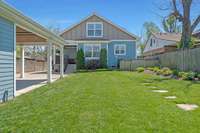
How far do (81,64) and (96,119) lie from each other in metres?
20.8

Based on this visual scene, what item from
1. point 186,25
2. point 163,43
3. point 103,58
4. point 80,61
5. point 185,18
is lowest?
point 80,61

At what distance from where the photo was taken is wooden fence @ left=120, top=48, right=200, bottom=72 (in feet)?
49.8

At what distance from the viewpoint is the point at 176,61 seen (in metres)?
18.4

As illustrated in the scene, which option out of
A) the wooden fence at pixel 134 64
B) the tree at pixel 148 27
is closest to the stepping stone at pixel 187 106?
the wooden fence at pixel 134 64

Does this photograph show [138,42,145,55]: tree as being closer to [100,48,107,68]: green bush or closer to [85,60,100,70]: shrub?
[100,48,107,68]: green bush

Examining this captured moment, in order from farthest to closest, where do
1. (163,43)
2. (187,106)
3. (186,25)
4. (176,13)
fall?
(163,43) → (176,13) → (186,25) → (187,106)

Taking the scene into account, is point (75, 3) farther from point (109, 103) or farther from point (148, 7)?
point (109, 103)

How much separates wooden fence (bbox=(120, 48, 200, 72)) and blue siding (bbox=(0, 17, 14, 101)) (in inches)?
421

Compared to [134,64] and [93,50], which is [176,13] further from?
[93,50]

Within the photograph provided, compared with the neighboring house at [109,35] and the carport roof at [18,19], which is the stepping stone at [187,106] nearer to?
the carport roof at [18,19]

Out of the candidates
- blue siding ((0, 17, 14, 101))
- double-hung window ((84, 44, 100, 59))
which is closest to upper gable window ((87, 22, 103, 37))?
double-hung window ((84, 44, 100, 59))

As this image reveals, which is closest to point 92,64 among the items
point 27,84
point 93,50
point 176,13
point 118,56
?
point 93,50

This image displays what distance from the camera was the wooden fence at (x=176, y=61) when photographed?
15.2 m

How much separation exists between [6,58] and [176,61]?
13751 millimetres
